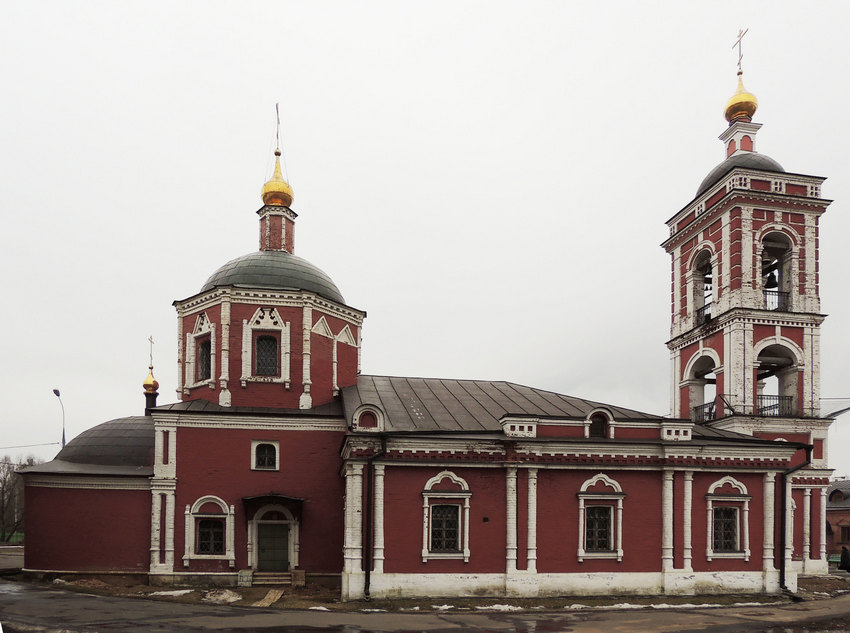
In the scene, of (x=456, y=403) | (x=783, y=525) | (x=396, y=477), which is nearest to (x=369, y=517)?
(x=396, y=477)

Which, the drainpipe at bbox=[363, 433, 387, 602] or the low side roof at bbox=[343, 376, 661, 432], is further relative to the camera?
the low side roof at bbox=[343, 376, 661, 432]

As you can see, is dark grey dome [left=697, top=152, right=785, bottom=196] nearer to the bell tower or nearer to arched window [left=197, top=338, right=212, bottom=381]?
the bell tower

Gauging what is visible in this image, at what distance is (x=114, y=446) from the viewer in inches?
984

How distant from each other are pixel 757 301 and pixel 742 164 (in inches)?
229

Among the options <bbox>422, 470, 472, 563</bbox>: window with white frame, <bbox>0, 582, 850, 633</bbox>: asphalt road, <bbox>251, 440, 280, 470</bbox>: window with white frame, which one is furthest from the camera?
<bbox>251, 440, 280, 470</bbox>: window with white frame

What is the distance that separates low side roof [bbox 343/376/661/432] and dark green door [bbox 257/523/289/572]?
14.6 feet

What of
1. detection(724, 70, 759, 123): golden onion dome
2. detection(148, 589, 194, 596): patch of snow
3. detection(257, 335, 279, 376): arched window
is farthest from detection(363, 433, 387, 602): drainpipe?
detection(724, 70, 759, 123): golden onion dome

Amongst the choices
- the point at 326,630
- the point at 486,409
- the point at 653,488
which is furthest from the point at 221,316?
the point at 653,488

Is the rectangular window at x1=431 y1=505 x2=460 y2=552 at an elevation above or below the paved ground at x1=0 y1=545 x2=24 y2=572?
above

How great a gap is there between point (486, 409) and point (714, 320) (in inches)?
432

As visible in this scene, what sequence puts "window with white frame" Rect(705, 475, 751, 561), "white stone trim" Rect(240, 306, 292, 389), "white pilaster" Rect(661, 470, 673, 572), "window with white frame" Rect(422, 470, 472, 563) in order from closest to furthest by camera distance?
"window with white frame" Rect(422, 470, 472, 563)
"white pilaster" Rect(661, 470, 673, 572)
"window with white frame" Rect(705, 475, 751, 561)
"white stone trim" Rect(240, 306, 292, 389)

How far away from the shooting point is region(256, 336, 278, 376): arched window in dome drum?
2438cm

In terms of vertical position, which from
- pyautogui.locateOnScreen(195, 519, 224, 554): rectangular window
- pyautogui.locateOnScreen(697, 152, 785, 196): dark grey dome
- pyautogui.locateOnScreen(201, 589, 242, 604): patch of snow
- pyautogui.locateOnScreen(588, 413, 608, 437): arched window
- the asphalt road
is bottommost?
pyautogui.locateOnScreen(201, 589, 242, 604): patch of snow

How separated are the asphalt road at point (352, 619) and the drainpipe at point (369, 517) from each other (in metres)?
1.77
